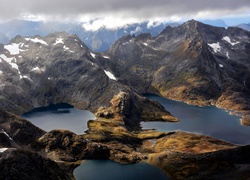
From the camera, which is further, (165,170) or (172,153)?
(172,153)

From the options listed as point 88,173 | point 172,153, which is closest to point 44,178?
point 88,173

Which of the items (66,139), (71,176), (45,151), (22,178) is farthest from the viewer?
(66,139)

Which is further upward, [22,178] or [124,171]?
A: [22,178]

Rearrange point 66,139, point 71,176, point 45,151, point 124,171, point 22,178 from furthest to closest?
point 66,139 → point 45,151 → point 124,171 → point 71,176 → point 22,178

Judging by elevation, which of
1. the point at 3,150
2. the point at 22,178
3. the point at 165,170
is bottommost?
the point at 165,170

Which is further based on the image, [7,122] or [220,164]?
[7,122]

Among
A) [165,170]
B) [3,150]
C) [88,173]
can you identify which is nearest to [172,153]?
[165,170]

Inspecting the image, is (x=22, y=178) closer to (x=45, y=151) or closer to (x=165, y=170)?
(x=45, y=151)

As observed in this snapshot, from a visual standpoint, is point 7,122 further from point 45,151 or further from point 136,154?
point 136,154

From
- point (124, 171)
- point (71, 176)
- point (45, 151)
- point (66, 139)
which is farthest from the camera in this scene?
point (66, 139)
